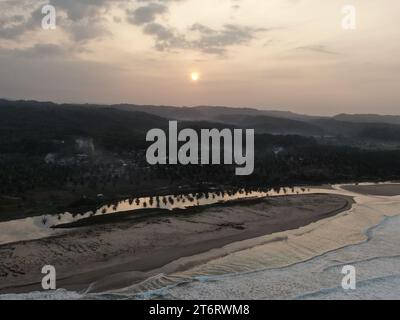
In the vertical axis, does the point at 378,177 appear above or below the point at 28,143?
below

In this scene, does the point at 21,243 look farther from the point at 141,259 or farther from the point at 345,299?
the point at 345,299

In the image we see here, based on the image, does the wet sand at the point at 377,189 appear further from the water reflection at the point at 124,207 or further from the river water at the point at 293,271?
the river water at the point at 293,271

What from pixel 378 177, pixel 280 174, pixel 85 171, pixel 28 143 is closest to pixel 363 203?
pixel 280 174

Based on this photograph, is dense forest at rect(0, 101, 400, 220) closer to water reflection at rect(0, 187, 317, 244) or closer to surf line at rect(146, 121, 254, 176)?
surf line at rect(146, 121, 254, 176)

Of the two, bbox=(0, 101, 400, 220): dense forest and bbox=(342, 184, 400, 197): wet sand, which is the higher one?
bbox=(0, 101, 400, 220): dense forest

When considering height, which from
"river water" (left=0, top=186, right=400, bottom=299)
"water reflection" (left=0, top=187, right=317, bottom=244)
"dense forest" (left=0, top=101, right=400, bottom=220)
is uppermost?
"dense forest" (left=0, top=101, right=400, bottom=220)

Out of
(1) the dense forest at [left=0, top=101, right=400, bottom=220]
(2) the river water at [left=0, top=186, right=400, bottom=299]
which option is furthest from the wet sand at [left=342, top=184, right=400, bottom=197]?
(2) the river water at [left=0, top=186, right=400, bottom=299]
